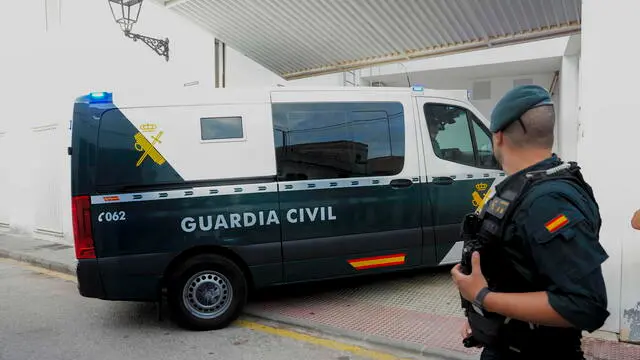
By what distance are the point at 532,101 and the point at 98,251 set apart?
3736 mm

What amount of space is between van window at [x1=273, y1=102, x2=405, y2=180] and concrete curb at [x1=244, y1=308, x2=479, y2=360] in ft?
4.57

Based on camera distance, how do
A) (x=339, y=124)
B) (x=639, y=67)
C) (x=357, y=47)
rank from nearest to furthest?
(x=639, y=67) < (x=339, y=124) < (x=357, y=47)

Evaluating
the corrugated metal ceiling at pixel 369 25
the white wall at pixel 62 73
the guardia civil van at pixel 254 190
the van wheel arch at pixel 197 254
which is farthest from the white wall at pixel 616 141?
the white wall at pixel 62 73

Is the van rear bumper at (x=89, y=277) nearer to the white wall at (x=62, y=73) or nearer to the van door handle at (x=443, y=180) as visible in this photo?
the van door handle at (x=443, y=180)

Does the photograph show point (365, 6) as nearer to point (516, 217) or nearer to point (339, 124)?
point (339, 124)

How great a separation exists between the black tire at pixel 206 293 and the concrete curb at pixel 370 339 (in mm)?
378

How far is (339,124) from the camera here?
4520mm

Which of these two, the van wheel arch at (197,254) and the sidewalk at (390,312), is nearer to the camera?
the sidewalk at (390,312)

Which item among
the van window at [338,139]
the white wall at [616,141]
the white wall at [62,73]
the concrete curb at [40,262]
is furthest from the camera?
the white wall at [62,73]

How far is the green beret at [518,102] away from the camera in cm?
143

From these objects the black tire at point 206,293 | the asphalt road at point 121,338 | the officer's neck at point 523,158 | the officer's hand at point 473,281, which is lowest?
the asphalt road at point 121,338

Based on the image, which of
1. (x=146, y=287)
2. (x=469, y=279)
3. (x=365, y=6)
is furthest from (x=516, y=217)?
(x=365, y=6)

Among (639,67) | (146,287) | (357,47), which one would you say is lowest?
(146,287)

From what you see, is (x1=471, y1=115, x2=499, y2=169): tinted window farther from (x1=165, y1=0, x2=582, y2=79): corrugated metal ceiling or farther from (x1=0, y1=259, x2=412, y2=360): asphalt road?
(x1=0, y1=259, x2=412, y2=360): asphalt road
